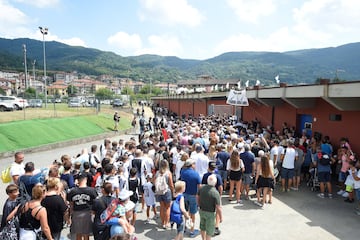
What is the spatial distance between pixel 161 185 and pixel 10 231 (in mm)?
3049

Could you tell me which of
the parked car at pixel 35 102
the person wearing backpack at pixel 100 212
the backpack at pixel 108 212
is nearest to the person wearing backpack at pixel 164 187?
the person wearing backpack at pixel 100 212

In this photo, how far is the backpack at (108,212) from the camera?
166 inches

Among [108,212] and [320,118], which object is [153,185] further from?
[320,118]

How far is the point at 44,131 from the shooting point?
18.2 m

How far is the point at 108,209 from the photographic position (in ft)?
14.0

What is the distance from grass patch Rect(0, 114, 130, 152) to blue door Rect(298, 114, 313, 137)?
15648 millimetres

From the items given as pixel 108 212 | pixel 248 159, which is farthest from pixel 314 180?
pixel 108 212

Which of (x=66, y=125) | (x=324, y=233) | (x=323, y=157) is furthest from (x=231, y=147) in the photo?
(x=66, y=125)

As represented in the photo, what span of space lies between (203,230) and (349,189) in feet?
17.5

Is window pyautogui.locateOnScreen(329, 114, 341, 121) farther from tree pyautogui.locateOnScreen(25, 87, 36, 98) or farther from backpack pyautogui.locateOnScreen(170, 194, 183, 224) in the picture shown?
tree pyautogui.locateOnScreen(25, 87, 36, 98)

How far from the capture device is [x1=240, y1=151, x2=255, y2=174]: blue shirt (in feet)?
26.9

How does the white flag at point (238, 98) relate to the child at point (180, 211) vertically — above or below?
above

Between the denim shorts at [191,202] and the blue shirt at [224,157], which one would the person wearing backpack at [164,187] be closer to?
the denim shorts at [191,202]

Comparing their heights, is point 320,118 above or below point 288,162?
above
